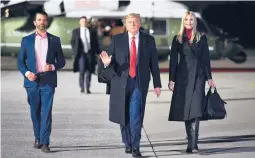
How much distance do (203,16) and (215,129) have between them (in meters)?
10.8

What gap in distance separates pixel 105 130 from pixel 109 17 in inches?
412

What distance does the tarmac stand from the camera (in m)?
8.12

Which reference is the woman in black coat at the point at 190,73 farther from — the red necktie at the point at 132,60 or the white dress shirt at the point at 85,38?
the white dress shirt at the point at 85,38

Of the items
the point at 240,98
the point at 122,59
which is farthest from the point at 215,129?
the point at 240,98

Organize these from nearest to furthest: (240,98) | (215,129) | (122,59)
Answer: (122,59), (215,129), (240,98)

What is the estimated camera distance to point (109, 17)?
20.0 meters

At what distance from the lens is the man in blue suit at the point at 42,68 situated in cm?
806

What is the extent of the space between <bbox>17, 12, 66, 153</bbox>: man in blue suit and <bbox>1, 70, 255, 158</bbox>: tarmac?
1.18 feet

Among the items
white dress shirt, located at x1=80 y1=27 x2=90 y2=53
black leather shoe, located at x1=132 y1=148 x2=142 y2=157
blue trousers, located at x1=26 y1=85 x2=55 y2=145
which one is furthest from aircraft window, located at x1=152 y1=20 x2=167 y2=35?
black leather shoe, located at x1=132 y1=148 x2=142 y2=157

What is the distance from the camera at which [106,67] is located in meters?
7.88

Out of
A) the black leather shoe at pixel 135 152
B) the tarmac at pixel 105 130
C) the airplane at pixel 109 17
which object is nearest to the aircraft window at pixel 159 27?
the airplane at pixel 109 17

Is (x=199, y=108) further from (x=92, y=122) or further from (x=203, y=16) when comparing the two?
(x=203, y=16)

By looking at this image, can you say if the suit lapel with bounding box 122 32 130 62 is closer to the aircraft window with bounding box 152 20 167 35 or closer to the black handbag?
the black handbag

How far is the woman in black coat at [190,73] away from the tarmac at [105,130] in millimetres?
400
